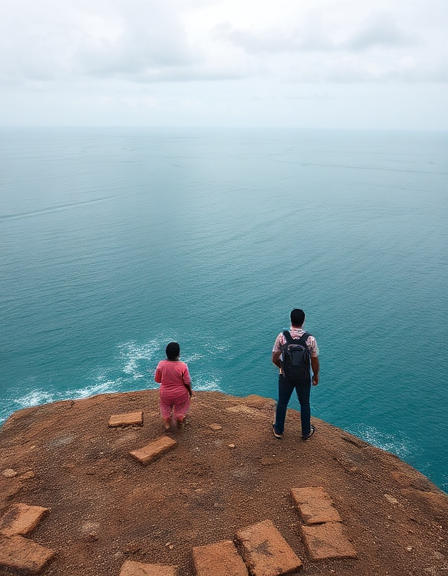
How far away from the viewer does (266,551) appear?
673 centimetres

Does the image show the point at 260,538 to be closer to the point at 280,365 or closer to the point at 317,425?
the point at 280,365

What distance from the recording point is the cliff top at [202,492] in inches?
274

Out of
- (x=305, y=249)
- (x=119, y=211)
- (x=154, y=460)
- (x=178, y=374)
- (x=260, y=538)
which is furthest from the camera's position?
(x=119, y=211)

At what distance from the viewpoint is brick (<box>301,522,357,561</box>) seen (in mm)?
6773

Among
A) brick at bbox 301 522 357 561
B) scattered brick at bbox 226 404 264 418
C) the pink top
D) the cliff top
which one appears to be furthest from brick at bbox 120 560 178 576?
scattered brick at bbox 226 404 264 418

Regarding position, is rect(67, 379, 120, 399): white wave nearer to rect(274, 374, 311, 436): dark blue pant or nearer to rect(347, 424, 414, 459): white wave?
rect(347, 424, 414, 459): white wave

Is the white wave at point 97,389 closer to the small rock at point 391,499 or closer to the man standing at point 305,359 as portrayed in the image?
the man standing at point 305,359

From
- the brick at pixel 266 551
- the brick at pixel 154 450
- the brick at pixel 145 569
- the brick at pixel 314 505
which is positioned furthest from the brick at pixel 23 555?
the brick at pixel 314 505

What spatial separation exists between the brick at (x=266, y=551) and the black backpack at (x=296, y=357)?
291 cm

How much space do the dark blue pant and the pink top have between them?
2132mm

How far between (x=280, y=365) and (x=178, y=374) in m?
2.33

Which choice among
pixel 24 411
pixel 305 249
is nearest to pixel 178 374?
pixel 24 411

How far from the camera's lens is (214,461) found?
9227mm

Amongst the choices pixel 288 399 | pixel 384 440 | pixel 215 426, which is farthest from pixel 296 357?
pixel 384 440
